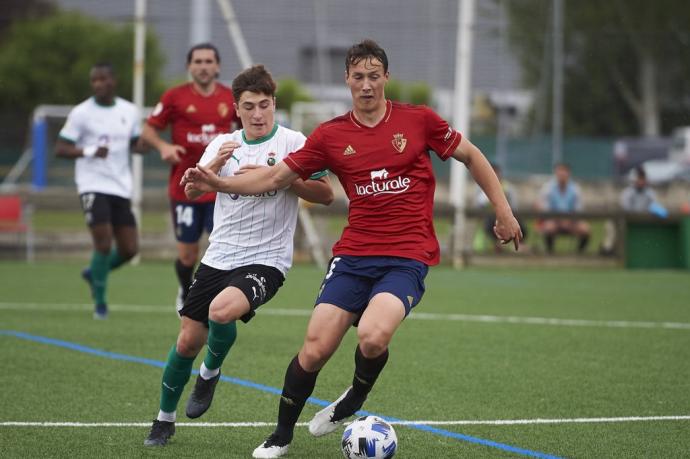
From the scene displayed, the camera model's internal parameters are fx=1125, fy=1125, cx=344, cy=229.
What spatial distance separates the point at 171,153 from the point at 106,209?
156 cm

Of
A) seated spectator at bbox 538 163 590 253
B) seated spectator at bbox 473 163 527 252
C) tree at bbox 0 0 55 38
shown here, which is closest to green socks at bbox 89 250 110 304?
seated spectator at bbox 473 163 527 252

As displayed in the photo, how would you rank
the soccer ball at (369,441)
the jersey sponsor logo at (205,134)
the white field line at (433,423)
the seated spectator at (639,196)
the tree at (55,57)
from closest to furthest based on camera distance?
1. the soccer ball at (369,441)
2. the white field line at (433,423)
3. the jersey sponsor logo at (205,134)
4. the seated spectator at (639,196)
5. the tree at (55,57)

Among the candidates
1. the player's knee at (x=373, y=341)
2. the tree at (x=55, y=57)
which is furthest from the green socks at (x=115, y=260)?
the tree at (x=55, y=57)

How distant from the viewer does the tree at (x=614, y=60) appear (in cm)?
2752

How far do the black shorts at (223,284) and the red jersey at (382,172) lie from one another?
0.41m

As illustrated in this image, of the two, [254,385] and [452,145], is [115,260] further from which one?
[452,145]

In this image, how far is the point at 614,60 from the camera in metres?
32.7

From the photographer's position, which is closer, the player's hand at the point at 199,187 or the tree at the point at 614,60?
the player's hand at the point at 199,187

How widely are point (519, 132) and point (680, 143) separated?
4940mm

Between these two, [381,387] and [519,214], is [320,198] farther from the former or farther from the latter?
[519,214]

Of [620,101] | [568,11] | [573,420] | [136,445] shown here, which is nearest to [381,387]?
[573,420]

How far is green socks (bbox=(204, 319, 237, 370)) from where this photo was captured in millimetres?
5980

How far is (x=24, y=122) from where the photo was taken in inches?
1153

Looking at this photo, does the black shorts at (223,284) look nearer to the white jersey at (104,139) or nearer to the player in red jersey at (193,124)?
the player in red jersey at (193,124)
